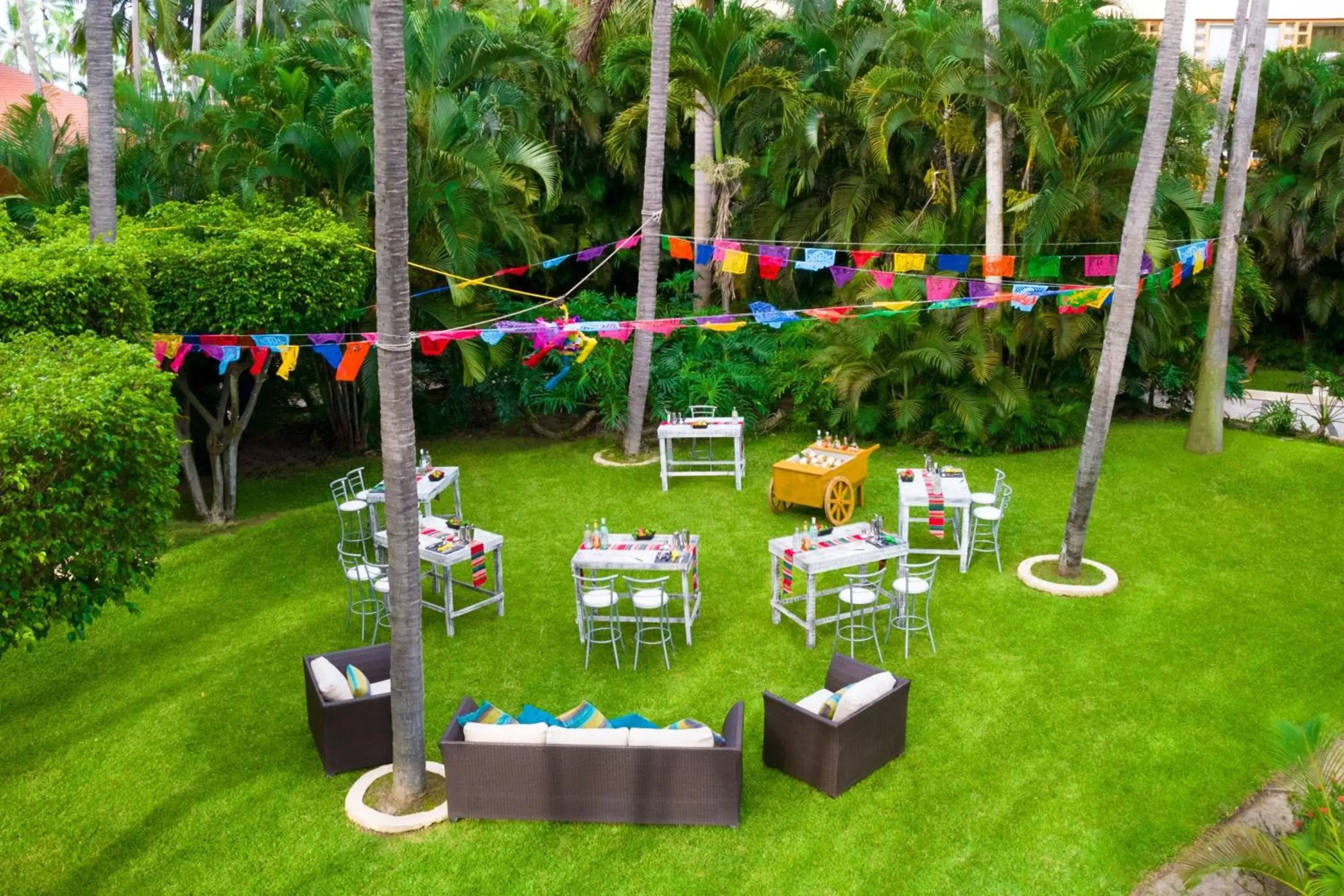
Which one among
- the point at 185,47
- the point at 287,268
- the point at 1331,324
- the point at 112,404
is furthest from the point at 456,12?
the point at 185,47

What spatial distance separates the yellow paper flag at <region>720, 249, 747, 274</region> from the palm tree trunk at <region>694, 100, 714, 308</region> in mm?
1662

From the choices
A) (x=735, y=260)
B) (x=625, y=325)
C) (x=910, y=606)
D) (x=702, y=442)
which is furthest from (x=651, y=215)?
(x=910, y=606)

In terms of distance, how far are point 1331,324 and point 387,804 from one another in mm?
23626

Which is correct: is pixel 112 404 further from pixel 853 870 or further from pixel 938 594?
pixel 938 594

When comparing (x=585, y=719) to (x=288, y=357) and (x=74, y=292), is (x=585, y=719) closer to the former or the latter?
(x=74, y=292)

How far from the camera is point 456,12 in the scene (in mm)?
14914

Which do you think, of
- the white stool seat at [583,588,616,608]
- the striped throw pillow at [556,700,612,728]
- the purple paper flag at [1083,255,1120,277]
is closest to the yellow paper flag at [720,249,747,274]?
the purple paper flag at [1083,255,1120,277]

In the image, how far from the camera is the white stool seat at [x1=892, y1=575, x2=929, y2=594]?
9.68m

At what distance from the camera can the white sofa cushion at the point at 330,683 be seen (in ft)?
26.1

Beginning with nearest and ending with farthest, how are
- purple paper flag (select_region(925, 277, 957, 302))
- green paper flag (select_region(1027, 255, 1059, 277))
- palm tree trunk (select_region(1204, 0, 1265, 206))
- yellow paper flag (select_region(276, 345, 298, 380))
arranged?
yellow paper flag (select_region(276, 345, 298, 380))
purple paper flag (select_region(925, 277, 957, 302))
green paper flag (select_region(1027, 255, 1059, 277))
palm tree trunk (select_region(1204, 0, 1265, 206))

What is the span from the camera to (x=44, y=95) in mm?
20844

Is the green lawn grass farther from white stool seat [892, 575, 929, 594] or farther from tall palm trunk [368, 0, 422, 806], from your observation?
tall palm trunk [368, 0, 422, 806]

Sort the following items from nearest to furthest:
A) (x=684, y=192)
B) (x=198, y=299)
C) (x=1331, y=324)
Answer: (x=198, y=299)
(x=684, y=192)
(x=1331, y=324)

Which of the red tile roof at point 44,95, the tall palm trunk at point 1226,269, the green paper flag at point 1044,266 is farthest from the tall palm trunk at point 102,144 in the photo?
the tall palm trunk at point 1226,269
